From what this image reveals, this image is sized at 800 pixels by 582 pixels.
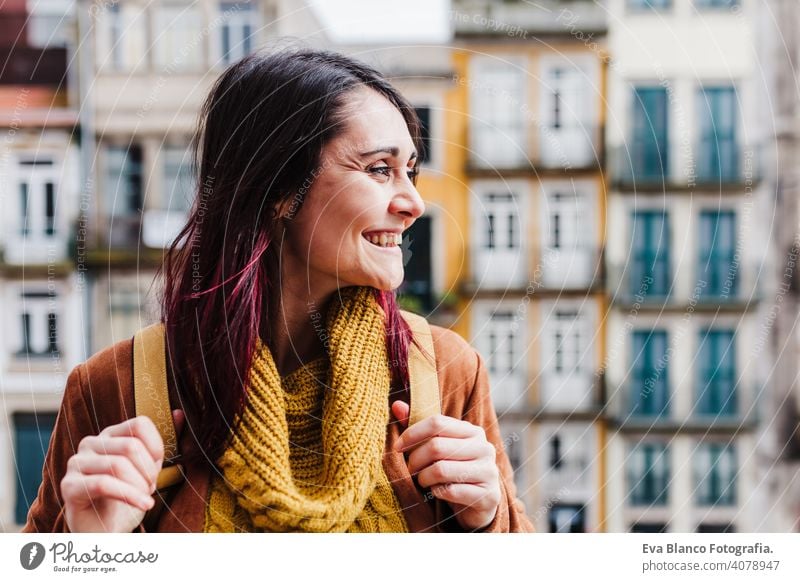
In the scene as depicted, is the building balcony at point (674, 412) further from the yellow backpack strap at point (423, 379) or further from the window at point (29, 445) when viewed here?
the window at point (29, 445)

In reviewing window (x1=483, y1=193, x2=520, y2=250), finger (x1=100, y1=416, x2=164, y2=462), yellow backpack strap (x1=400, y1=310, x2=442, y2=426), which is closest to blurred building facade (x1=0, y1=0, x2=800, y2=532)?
window (x1=483, y1=193, x2=520, y2=250)

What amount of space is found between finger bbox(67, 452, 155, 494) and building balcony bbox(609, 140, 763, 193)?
661 millimetres

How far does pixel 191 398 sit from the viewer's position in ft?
2.48

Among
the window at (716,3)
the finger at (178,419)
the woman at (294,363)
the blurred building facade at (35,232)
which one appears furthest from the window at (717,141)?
the blurred building facade at (35,232)

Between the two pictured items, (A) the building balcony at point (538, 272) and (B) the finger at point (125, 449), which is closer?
(B) the finger at point (125, 449)

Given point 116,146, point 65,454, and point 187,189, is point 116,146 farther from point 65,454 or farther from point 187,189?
point 65,454

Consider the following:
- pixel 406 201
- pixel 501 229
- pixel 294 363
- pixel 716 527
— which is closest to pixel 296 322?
pixel 294 363

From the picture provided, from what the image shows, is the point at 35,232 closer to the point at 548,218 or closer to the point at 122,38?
the point at 122,38

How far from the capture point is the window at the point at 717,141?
1.06 meters

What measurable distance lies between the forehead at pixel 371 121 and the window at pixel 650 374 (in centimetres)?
51

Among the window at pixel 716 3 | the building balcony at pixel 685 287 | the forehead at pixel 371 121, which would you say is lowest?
the building balcony at pixel 685 287

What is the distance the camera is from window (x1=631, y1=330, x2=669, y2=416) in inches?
43.1
